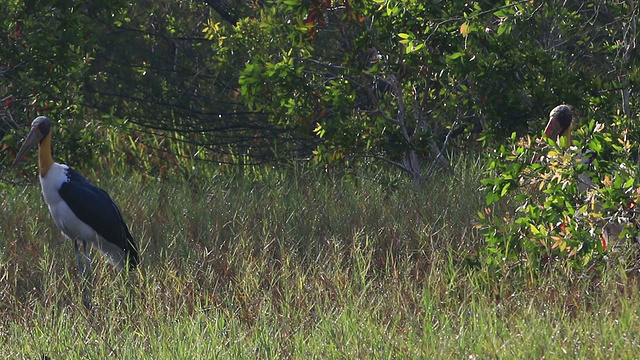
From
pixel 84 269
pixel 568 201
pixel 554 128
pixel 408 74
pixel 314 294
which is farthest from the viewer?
pixel 408 74

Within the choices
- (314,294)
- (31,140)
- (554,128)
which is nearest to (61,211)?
(31,140)

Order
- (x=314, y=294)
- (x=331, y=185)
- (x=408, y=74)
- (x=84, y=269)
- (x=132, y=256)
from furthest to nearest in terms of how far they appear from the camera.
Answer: (x=331, y=185), (x=408, y=74), (x=132, y=256), (x=84, y=269), (x=314, y=294)

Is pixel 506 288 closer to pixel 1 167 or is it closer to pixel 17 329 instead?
pixel 17 329

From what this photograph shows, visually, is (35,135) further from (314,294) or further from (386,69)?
(314,294)

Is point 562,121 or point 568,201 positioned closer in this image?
point 568,201

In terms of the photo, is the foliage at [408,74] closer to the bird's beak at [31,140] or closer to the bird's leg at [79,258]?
the bird's beak at [31,140]

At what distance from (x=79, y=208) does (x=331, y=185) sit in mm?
2391

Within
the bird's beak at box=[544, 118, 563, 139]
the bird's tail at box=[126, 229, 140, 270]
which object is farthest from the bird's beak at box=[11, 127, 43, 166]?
the bird's beak at box=[544, 118, 563, 139]

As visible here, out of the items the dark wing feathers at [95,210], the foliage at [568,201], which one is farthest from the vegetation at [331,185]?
the dark wing feathers at [95,210]

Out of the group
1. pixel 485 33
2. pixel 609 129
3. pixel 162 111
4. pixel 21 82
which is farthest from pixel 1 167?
pixel 609 129

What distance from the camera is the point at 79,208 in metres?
7.22

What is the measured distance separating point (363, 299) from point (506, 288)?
68cm

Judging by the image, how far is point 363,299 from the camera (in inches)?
206

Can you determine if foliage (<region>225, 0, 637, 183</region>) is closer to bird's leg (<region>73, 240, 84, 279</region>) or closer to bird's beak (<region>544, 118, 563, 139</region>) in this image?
bird's beak (<region>544, 118, 563, 139</region>)
